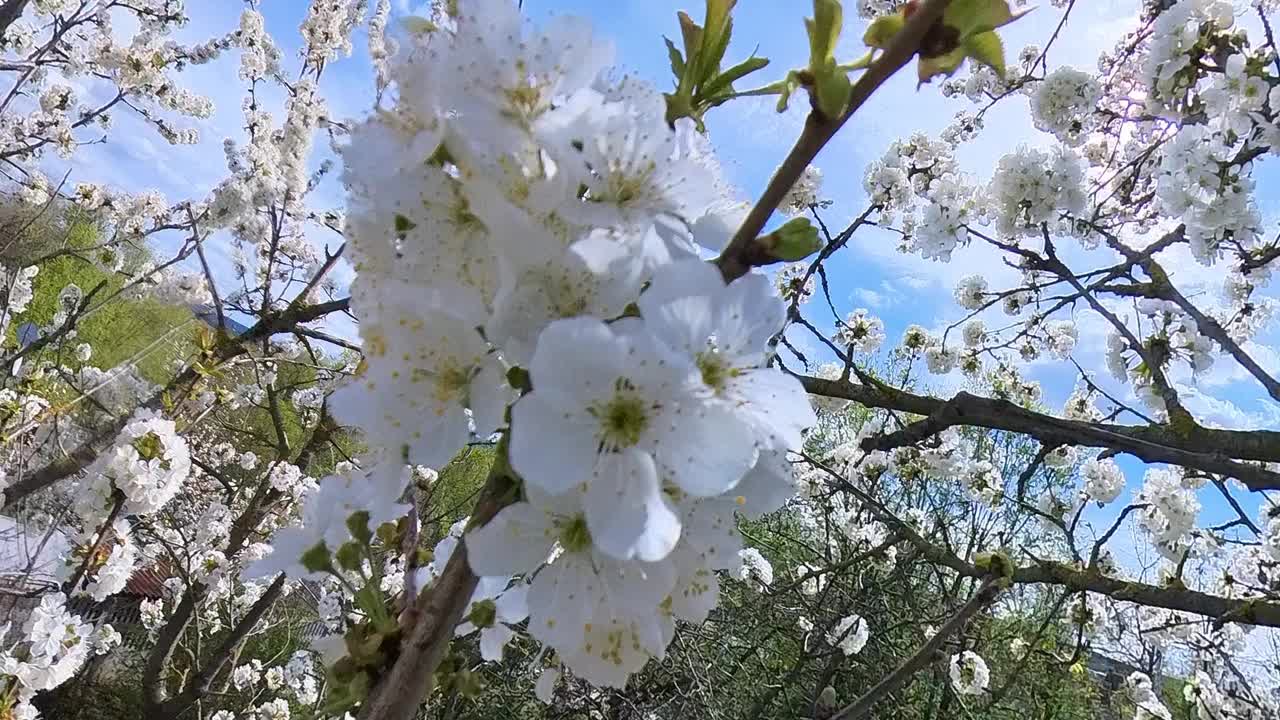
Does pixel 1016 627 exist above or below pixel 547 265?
above

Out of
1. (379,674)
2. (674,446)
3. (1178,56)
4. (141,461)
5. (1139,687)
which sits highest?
(1178,56)

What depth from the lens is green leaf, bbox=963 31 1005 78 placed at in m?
0.38

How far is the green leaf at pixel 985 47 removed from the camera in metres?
0.38

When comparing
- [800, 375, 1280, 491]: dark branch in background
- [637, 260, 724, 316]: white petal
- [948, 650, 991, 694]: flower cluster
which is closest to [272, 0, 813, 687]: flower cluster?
[637, 260, 724, 316]: white petal

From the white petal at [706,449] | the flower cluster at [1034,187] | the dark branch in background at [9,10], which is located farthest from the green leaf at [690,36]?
the dark branch in background at [9,10]

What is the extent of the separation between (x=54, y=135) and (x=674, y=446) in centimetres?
465

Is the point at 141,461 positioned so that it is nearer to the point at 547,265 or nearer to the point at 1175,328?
the point at 547,265

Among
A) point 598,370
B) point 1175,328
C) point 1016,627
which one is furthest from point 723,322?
point 1016,627

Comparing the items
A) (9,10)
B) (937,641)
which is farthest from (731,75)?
(9,10)

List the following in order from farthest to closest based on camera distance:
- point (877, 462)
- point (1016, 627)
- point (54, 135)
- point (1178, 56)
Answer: point (1016, 627)
point (54, 135)
point (877, 462)
point (1178, 56)

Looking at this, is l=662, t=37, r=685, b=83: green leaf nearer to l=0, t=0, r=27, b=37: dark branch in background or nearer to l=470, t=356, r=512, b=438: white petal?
l=470, t=356, r=512, b=438: white petal

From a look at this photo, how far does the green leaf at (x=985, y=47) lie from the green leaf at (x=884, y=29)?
33 mm

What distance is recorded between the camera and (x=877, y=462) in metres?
3.24

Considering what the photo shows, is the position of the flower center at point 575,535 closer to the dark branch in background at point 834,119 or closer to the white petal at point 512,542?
the white petal at point 512,542
